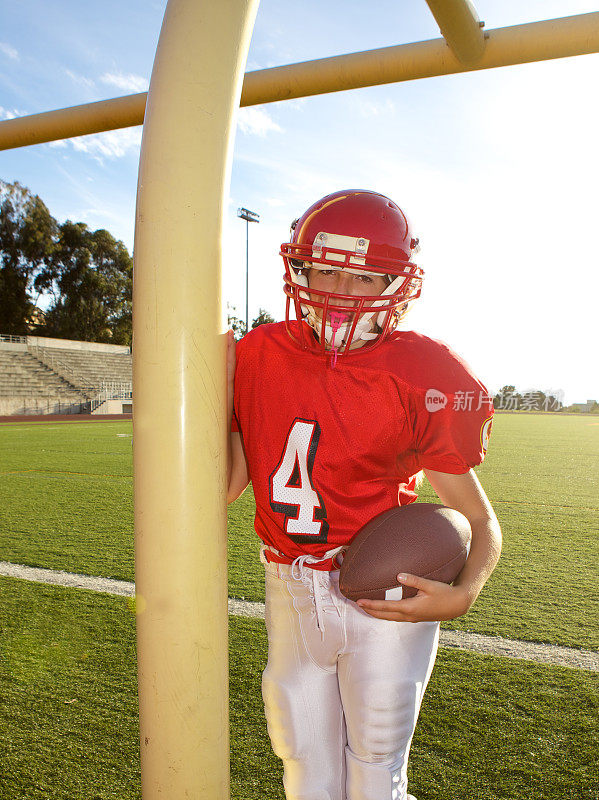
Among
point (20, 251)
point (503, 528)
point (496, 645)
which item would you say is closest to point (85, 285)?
point (20, 251)

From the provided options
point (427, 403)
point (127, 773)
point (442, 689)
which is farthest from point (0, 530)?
point (427, 403)

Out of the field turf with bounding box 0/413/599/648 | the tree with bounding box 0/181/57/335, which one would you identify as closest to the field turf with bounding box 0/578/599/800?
the field turf with bounding box 0/413/599/648

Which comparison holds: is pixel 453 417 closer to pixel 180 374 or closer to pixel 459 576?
pixel 459 576

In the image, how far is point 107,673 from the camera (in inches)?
86.7

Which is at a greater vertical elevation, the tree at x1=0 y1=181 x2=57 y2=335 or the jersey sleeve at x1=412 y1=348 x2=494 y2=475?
the tree at x1=0 y1=181 x2=57 y2=335

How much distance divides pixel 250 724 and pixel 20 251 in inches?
1254

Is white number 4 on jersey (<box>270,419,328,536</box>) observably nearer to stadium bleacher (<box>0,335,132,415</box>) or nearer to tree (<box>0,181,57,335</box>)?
stadium bleacher (<box>0,335,132,415</box>)

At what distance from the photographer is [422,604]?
1.05 metres

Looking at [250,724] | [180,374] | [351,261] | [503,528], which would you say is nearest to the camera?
[180,374]

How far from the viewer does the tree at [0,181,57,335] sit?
29.2 metres

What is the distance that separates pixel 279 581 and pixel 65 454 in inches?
318

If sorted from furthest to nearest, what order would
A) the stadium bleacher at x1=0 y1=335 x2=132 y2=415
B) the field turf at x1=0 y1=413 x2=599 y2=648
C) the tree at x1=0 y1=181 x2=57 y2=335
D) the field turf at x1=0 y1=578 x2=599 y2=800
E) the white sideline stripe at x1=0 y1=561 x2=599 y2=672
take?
the tree at x1=0 y1=181 x2=57 y2=335
the stadium bleacher at x1=0 y1=335 x2=132 y2=415
the field turf at x1=0 y1=413 x2=599 y2=648
the white sideline stripe at x1=0 y1=561 x2=599 y2=672
the field turf at x1=0 y1=578 x2=599 y2=800

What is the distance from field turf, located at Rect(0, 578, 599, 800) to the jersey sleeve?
0.97m

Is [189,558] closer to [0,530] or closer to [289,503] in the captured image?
[289,503]
